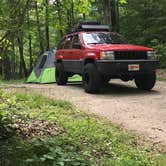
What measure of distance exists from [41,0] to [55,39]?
29.1 metres

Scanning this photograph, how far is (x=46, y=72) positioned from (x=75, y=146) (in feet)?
36.4

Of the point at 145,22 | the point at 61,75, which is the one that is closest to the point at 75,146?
the point at 61,75

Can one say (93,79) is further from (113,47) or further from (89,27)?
(89,27)

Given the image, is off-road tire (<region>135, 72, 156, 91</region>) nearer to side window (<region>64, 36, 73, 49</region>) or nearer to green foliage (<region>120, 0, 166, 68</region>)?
side window (<region>64, 36, 73, 49</region>)

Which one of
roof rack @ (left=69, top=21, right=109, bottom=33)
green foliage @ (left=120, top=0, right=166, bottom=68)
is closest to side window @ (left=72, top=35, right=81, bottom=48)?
roof rack @ (left=69, top=21, right=109, bottom=33)

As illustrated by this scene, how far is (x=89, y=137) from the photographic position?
21.2 ft

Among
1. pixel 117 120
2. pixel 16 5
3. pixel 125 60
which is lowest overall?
pixel 117 120

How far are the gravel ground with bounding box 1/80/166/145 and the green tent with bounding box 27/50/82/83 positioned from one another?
3.20 m

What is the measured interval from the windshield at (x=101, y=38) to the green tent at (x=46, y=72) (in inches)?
120

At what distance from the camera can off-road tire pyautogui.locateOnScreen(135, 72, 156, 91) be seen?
12609 millimetres

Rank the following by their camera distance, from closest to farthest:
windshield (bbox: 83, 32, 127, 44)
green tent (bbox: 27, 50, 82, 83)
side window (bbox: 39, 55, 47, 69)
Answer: windshield (bbox: 83, 32, 127, 44) < green tent (bbox: 27, 50, 82, 83) < side window (bbox: 39, 55, 47, 69)

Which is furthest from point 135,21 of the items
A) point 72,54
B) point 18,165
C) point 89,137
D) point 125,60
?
point 18,165

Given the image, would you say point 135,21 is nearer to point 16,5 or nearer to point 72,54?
point 72,54

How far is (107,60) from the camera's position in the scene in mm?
11758
